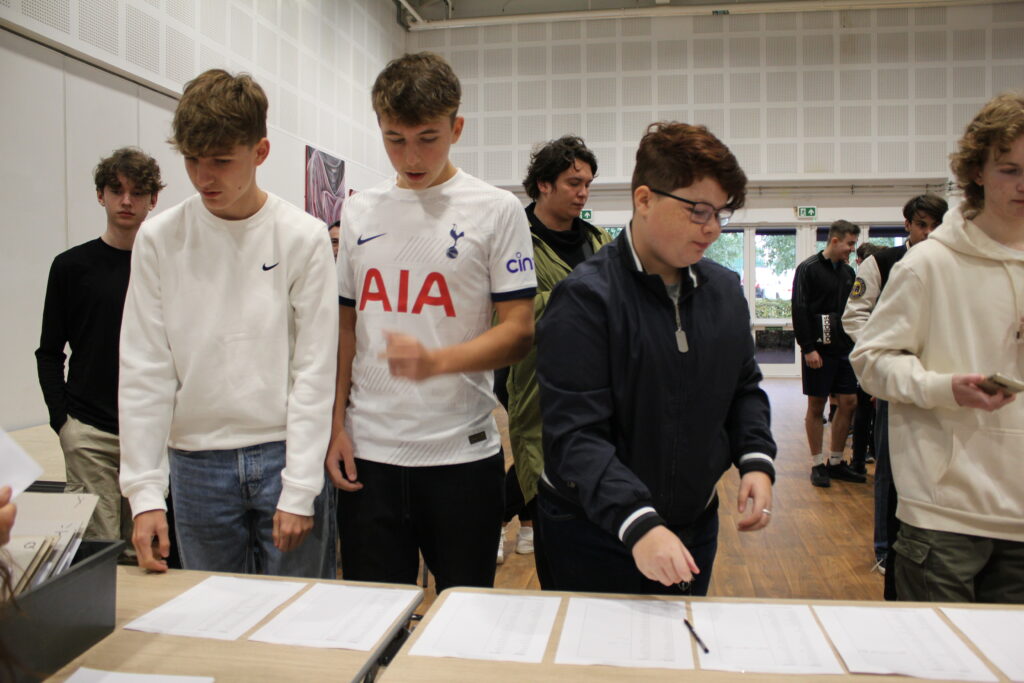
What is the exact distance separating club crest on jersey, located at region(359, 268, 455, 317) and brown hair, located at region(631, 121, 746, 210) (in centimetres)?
47

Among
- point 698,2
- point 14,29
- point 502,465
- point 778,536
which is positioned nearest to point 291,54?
point 14,29

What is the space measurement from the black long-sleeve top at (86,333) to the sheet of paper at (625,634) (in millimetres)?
1913

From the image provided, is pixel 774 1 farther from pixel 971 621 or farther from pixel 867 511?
pixel 971 621

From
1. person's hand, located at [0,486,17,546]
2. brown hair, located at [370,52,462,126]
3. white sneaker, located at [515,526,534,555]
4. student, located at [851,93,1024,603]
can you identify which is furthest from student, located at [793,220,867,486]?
person's hand, located at [0,486,17,546]

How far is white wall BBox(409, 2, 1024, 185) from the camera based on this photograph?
986cm

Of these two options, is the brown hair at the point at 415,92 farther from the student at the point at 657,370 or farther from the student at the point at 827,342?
the student at the point at 827,342

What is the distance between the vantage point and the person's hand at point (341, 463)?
155 cm

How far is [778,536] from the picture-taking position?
3.99m

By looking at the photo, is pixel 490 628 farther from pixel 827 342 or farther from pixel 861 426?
pixel 861 426

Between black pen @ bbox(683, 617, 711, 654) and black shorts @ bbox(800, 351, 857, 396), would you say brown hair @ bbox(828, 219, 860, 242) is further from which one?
black pen @ bbox(683, 617, 711, 654)

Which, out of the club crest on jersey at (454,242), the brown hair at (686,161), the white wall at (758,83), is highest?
the white wall at (758,83)

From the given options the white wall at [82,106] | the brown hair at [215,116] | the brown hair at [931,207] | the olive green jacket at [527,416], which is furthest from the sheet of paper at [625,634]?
the white wall at [82,106]

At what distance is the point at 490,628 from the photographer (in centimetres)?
117

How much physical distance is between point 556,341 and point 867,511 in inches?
150
